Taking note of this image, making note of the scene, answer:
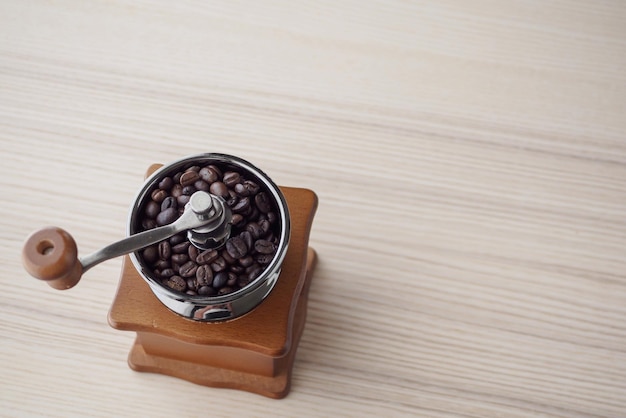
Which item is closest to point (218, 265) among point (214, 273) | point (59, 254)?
point (214, 273)

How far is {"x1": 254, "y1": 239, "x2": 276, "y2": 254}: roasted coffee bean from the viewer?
2.01 feet

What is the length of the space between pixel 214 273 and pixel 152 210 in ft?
0.27

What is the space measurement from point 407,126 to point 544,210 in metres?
0.21

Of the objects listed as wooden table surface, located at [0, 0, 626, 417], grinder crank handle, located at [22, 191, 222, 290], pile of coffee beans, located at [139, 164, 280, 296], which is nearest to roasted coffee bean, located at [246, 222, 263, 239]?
pile of coffee beans, located at [139, 164, 280, 296]

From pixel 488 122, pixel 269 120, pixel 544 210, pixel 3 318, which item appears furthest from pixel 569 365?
pixel 3 318

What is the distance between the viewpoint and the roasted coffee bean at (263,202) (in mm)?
625

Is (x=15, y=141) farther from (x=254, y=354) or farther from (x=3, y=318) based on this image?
(x=254, y=354)

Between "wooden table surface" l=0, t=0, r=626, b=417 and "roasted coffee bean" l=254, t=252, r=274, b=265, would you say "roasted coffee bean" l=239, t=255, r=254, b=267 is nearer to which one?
"roasted coffee bean" l=254, t=252, r=274, b=265

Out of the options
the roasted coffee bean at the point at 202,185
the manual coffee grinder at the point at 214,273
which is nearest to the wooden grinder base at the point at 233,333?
the manual coffee grinder at the point at 214,273

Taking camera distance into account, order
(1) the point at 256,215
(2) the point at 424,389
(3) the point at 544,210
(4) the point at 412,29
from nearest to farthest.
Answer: (1) the point at 256,215
(2) the point at 424,389
(3) the point at 544,210
(4) the point at 412,29

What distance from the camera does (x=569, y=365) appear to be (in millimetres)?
792

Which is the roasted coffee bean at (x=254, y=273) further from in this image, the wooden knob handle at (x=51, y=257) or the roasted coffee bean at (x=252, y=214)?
the wooden knob handle at (x=51, y=257)

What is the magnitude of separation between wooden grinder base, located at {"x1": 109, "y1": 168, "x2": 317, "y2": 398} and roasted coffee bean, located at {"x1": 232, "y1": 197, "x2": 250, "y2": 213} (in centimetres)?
8

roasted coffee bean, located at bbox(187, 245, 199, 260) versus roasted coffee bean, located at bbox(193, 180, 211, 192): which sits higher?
roasted coffee bean, located at bbox(193, 180, 211, 192)
